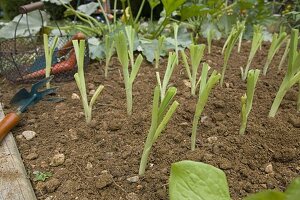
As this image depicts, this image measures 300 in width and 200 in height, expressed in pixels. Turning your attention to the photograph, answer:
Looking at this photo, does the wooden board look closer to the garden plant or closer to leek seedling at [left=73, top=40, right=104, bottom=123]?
the garden plant

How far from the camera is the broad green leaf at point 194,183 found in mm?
604

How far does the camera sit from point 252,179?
85 cm

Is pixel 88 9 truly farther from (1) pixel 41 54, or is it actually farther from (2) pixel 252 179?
(2) pixel 252 179

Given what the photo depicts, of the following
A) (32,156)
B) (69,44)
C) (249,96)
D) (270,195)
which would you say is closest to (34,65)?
(69,44)

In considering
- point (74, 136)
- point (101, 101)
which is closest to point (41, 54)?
point (101, 101)

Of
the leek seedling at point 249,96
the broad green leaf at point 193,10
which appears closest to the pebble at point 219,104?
the leek seedling at point 249,96

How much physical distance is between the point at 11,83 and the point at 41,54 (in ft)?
0.72

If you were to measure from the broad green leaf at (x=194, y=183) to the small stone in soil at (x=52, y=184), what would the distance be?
38 centimetres

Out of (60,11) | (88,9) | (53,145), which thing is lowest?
(60,11)

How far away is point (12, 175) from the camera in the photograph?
2.89 feet

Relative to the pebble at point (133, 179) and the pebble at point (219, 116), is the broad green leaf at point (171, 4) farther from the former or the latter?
the pebble at point (133, 179)

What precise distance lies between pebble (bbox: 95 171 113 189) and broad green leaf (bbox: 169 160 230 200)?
0.29m

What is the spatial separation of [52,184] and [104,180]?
5.2 inches

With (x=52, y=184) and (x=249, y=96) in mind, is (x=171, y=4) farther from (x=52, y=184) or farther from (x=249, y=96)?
(x=52, y=184)
